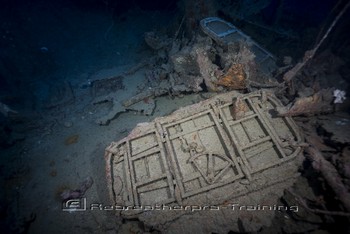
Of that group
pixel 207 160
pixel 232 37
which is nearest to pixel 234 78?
pixel 232 37

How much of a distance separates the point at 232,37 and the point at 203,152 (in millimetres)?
4354

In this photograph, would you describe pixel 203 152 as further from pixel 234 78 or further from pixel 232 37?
pixel 232 37

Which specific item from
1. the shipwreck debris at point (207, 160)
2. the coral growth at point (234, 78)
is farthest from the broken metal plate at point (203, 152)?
the coral growth at point (234, 78)

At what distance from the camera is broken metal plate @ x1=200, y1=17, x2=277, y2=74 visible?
6.94 metres

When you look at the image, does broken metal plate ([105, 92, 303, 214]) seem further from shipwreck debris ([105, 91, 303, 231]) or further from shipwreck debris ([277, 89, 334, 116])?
shipwreck debris ([277, 89, 334, 116])

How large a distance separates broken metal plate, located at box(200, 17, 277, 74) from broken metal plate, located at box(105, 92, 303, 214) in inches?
86.9

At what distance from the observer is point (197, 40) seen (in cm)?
720

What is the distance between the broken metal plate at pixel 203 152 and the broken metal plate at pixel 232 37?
2207 millimetres

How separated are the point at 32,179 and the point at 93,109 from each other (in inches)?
110

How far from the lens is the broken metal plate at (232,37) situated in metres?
6.94

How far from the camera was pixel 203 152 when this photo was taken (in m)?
4.54

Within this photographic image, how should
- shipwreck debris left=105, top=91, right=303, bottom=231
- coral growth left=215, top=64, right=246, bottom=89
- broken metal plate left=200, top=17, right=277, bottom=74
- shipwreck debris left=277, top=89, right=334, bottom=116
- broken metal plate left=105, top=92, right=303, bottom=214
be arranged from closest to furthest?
shipwreck debris left=105, top=91, right=303, bottom=231 → broken metal plate left=105, top=92, right=303, bottom=214 → shipwreck debris left=277, top=89, right=334, bottom=116 → coral growth left=215, top=64, right=246, bottom=89 → broken metal plate left=200, top=17, right=277, bottom=74

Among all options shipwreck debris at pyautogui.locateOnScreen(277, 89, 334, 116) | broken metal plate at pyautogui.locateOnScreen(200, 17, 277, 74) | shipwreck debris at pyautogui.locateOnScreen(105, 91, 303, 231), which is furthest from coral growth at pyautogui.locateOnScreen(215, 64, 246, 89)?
shipwreck debris at pyautogui.locateOnScreen(277, 89, 334, 116)

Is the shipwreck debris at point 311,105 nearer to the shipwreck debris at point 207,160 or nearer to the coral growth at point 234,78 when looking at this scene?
the shipwreck debris at point 207,160
